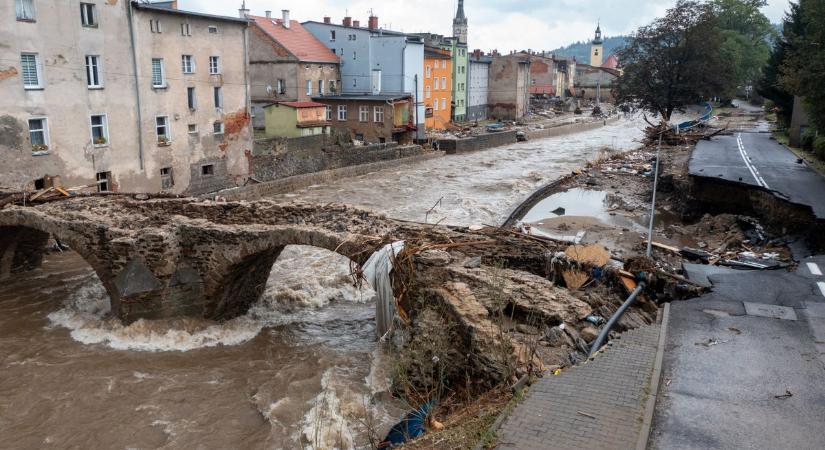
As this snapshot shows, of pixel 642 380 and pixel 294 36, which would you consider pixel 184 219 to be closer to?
pixel 642 380

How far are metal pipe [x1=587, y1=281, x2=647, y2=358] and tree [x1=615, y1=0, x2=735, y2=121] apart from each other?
3643 cm

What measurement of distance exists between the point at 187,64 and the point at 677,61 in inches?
1274

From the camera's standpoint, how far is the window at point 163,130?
25.7 metres

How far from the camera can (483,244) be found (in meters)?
11.7

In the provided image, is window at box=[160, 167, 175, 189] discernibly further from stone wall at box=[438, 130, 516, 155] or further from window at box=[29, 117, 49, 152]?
stone wall at box=[438, 130, 516, 155]

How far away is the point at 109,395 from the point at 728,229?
17.1 meters

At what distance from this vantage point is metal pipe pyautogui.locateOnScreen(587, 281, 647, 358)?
8.37 meters

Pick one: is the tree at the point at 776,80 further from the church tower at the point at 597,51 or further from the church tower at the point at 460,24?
the church tower at the point at 597,51

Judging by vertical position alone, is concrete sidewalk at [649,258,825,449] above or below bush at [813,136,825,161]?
below

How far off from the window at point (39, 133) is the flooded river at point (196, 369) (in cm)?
448

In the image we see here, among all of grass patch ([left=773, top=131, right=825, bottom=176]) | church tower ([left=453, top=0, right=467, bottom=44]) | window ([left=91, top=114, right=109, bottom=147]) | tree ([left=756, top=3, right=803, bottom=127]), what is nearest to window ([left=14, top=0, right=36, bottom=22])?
window ([left=91, top=114, right=109, bottom=147])

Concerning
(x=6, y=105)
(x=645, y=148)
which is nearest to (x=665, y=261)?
(x=6, y=105)

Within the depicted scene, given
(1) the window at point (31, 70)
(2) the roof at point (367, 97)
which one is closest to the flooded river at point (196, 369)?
(1) the window at point (31, 70)

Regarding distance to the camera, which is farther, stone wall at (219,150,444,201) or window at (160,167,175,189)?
stone wall at (219,150,444,201)
